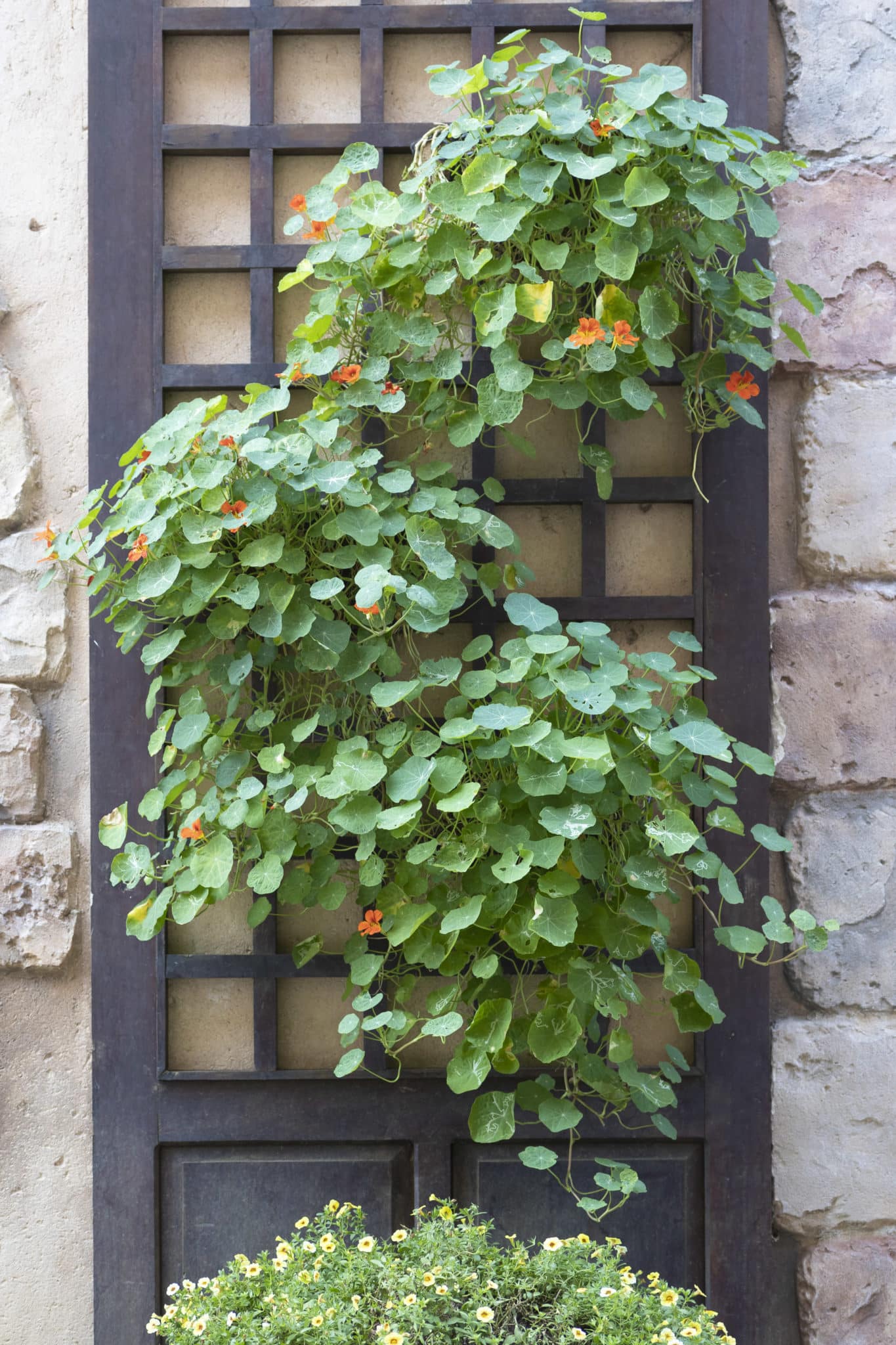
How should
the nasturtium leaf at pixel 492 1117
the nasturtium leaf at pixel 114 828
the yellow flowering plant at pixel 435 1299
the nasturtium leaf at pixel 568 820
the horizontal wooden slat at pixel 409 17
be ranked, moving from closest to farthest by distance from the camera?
the yellow flowering plant at pixel 435 1299 < the nasturtium leaf at pixel 568 820 < the nasturtium leaf at pixel 492 1117 < the nasturtium leaf at pixel 114 828 < the horizontal wooden slat at pixel 409 17

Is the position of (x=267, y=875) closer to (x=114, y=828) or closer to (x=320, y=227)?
(x=114, y=828)

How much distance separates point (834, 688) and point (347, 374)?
41.8 inches

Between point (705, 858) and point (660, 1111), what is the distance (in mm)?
553

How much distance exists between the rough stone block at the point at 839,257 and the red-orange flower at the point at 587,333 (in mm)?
507

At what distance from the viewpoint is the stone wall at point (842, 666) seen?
73.0 inches

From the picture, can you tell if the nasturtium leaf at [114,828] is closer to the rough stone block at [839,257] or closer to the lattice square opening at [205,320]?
the lattice square opening at [205,320]

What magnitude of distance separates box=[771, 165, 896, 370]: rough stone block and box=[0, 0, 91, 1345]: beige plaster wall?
134cm

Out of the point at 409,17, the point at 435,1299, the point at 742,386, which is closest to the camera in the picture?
the point at 435,1299

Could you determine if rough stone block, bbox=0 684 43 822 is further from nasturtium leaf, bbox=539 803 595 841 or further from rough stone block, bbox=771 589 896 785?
rough stone block, bbox=771 589 896 785

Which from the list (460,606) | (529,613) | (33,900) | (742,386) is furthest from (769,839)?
(33,900)

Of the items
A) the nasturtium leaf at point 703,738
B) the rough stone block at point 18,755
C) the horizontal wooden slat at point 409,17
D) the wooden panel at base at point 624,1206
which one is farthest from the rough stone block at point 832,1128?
the horizontal wooden slat at point 409,17

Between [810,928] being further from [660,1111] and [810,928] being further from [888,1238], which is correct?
[888,1238]

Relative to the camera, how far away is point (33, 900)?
73.8 inches

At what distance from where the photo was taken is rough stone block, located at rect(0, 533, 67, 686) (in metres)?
1.90
